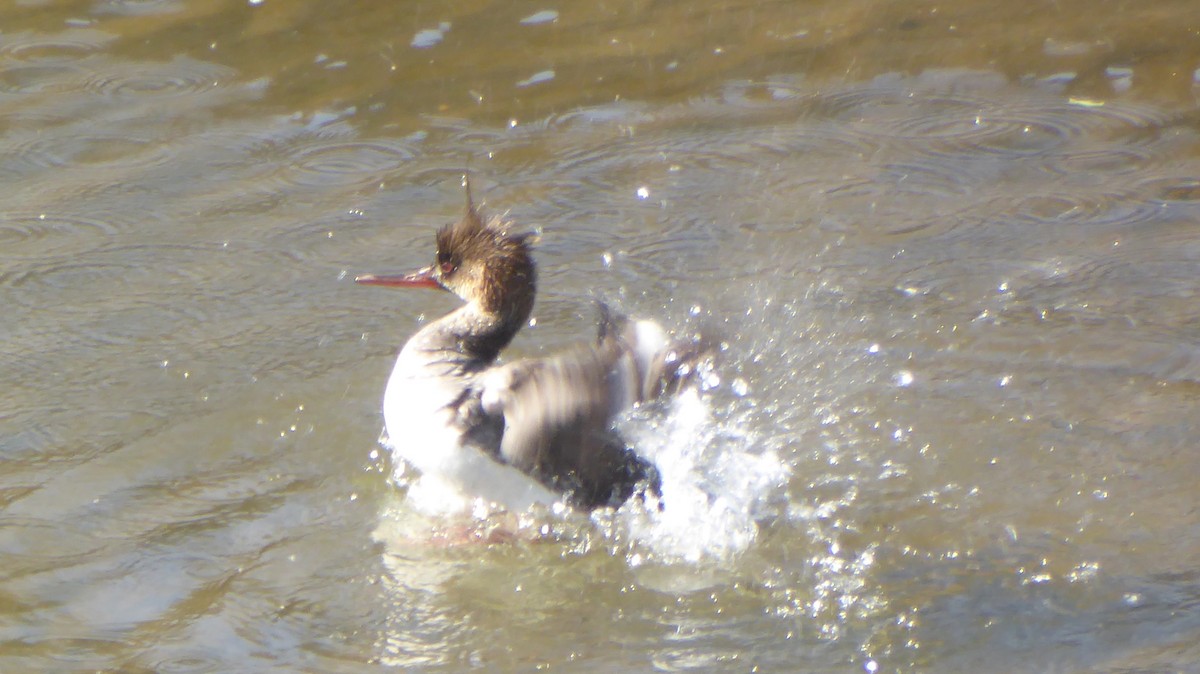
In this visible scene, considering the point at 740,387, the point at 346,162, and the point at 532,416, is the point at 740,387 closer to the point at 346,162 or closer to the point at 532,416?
the point at 532,416

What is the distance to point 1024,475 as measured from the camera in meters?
4.95

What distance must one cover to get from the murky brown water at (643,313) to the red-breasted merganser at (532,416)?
0.16 m

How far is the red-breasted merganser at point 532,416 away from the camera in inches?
187

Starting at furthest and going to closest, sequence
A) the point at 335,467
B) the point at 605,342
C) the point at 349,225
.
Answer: the point at 349,225, the point at 335,467, the point at 605,342

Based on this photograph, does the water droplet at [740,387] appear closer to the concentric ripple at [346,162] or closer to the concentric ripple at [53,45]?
the concentric ripple at [346,162]

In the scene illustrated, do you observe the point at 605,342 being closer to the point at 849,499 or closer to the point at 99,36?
the point at 849,499

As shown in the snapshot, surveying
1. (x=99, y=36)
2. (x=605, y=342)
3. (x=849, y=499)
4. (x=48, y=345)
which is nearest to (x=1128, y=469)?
(x=849, y=499)

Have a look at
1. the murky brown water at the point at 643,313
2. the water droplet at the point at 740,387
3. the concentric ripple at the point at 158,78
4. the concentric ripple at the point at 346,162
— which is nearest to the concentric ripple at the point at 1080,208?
the murky brown water at the point at 643,313

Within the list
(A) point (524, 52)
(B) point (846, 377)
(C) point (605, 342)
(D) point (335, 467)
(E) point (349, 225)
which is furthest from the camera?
(A) point (524, 52)

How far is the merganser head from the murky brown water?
1.27 feet

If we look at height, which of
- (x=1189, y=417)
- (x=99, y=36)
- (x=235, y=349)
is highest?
(x=99, y=36)

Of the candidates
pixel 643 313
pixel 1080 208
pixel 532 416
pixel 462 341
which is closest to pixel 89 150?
pixel 462 341

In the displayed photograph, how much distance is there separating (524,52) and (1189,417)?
4266 mm

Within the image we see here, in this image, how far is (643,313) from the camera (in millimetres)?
5957
